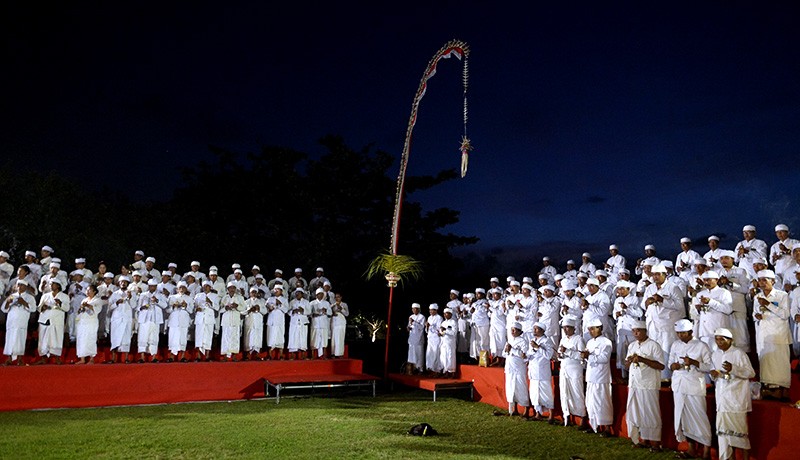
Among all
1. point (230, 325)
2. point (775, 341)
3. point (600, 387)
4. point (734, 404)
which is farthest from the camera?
point (230, 325)

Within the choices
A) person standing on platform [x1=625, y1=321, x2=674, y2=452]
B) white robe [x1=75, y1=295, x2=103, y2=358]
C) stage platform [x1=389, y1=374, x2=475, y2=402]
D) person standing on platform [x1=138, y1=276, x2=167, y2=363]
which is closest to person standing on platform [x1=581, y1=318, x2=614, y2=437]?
person standing on platform [x1=625, y1=321, x2=674, y2=452]

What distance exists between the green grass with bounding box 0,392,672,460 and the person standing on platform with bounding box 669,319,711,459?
0.48m

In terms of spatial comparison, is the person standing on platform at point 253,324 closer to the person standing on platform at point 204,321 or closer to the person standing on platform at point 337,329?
the person standing on platform at point 204,321

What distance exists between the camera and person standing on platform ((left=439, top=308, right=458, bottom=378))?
51.8 feet

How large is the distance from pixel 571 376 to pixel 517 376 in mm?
1533

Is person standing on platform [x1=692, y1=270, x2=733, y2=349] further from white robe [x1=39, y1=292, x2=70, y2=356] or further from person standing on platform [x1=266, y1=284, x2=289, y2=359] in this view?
white robe [x1=39, y1=292, x2=70, y2=356]

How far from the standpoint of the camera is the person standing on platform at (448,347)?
1578cm

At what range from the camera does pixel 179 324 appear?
14.5 meters

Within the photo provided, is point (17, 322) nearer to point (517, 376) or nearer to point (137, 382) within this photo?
point (137, 382)

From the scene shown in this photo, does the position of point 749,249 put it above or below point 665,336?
above

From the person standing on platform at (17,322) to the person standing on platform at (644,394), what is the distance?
40.5 feet

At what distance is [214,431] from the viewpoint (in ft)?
33.1

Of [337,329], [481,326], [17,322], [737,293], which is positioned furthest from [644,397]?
[17,322]

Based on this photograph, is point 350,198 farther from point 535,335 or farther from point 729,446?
point 729,446
